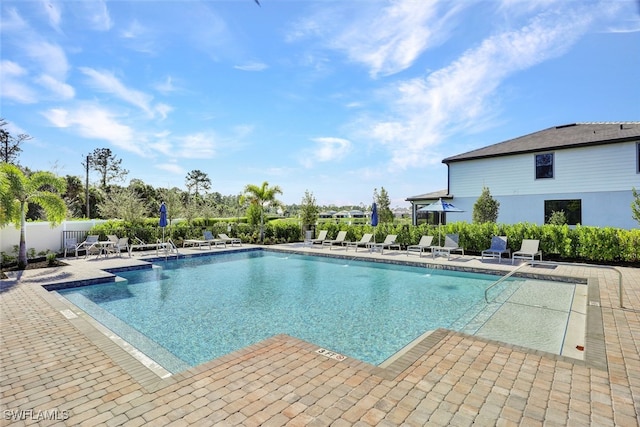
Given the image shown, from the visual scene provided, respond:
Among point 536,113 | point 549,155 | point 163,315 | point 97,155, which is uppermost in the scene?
point 97,155

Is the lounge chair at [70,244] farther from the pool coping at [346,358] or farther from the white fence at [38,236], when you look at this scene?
the pool coping at [346,358]

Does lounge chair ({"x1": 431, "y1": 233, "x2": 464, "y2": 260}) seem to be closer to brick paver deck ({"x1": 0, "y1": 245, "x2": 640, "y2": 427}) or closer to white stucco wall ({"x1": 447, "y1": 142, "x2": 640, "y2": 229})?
white stucco wall ({"x1": 447, "y1": 142, "x2": 640, "y2": 229})

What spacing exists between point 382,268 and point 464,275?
2.96 m

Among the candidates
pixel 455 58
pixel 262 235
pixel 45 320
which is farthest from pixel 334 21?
pixel 262 235

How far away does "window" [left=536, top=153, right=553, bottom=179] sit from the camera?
16.8m

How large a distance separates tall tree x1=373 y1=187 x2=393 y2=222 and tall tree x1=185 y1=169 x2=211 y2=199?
44.6m

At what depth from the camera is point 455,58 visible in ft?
37.2

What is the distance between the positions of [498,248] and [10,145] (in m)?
38.8

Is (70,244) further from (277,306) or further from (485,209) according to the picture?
(485,209)

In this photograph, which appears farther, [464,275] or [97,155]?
[97,155]

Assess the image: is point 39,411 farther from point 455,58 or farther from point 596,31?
point 596,31

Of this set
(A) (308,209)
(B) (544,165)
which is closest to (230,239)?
(A) (308,209)

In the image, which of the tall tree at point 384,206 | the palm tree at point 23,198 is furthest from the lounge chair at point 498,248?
the palm tree at point 23,198

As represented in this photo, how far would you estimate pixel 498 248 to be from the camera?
1222 centimetres
